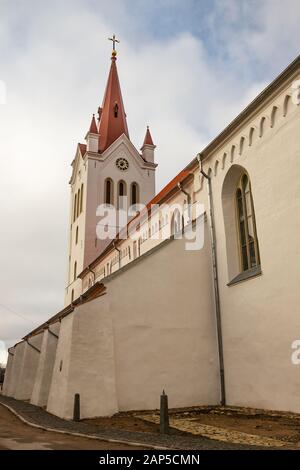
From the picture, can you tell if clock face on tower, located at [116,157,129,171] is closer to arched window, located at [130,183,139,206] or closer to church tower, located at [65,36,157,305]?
church tower, located at [65,36,157,305]

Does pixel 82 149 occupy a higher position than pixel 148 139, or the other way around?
pixel 148 139

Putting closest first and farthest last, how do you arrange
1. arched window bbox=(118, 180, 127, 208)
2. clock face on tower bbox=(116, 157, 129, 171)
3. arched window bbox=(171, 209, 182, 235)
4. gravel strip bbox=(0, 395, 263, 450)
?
gravel strip bbox=(0, 395, 263, 450) < arched window bbox=(171, 209, 182, 235) < arched window bbox=(118, 180, 127, 208) < clock face on tower bbox=(116, 157, 129, 171)

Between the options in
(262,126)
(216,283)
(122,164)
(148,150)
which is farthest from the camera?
(148,150)

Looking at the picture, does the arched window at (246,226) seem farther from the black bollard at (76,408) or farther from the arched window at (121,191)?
the arched window at (121,191)

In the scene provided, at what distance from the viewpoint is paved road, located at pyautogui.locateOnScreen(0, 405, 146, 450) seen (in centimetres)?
633

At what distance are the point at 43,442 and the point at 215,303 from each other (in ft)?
24.7

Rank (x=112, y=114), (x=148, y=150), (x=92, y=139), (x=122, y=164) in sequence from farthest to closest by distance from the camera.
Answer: (x=112, y=114) < (x=148, y=150) < (x=122, y=164) < (x=92, y=139)

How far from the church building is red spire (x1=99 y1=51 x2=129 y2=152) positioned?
74.4 ft

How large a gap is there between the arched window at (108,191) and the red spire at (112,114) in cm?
358

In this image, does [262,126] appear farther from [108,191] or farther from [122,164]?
[122,164]

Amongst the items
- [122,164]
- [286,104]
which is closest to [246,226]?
[286,104]

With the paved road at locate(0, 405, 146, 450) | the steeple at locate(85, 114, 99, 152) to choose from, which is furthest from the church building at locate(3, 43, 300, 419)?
the steeple at locate(85, 114, 99, 152)

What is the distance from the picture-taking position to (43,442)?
6.92 metres

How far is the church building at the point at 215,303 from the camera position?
10508mm
